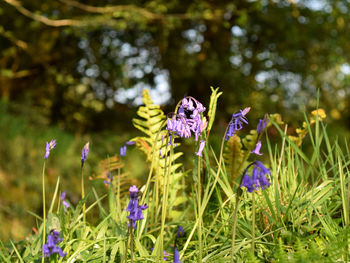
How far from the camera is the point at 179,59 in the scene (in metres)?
9.56

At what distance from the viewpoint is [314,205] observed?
142cm

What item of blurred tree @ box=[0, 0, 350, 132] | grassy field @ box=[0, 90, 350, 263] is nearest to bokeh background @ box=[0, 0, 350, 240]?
blurred tree @ box=[0, 0, 350, 132]

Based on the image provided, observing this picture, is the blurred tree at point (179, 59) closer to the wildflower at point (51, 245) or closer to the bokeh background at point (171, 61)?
the bokeh background at point (171, 61)

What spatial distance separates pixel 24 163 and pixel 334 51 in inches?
326

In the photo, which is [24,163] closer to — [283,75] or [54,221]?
[54,221]

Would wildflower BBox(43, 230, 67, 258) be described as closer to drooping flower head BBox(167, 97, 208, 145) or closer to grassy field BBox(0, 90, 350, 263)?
grassy field BBox(0, 90, 350, 263)

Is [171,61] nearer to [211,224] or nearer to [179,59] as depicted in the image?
[179,59]

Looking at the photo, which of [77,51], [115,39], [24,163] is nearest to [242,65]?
[115,39]

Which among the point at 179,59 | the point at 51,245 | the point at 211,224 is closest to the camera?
the point at 51,245

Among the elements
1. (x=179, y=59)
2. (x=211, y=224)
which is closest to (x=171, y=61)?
(x=179, y=59)

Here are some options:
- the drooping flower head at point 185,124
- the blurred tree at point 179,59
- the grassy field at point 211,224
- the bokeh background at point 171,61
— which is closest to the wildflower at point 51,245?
the grassy field at point 211,224

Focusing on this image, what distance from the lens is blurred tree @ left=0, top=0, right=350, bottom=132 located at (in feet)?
30.4

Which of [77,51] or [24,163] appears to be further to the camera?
[77,51]

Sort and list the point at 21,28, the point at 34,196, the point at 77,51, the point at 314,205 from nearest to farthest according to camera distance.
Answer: the point at 314,205 → the point at 34,196 → the point at 21,28 → the point at 77,51
